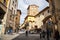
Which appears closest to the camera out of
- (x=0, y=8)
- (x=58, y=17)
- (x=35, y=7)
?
(x=0, y=8)

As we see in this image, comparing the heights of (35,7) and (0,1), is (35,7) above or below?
above

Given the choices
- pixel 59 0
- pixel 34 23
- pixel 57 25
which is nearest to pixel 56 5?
pixel 59 0

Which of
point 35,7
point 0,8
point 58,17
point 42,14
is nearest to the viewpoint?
point 0,8

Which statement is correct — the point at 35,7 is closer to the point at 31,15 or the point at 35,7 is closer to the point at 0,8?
the point at 31,15

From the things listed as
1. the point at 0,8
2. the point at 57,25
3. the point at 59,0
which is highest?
the point at 59,0

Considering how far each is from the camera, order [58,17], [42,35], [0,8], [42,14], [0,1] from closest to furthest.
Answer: [0,8], [0,1], [58,17], [42,35], [42,14]

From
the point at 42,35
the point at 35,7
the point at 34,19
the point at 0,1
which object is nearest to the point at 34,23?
the point at 34,19

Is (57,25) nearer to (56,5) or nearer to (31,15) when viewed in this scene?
(56,5)

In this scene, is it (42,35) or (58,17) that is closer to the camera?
(58,17)

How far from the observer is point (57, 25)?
2053 cm

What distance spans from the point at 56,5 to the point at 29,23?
167 feet

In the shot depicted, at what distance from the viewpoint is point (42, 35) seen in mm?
23078

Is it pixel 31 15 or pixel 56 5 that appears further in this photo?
pixel 31 15

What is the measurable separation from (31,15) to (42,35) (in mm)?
50475
